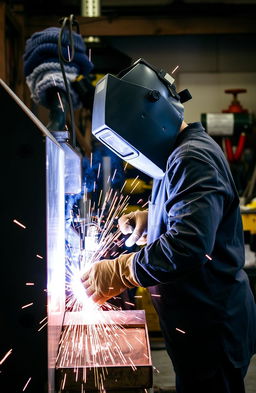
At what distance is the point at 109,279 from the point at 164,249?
0.94ft

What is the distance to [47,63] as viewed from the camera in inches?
112

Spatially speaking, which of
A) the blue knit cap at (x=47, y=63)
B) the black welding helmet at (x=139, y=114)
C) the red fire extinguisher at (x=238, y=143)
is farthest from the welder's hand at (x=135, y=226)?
the red fire extinguisher at (x=238, y=143)

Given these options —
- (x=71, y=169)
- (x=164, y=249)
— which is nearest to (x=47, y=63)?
(x=71, y=169)

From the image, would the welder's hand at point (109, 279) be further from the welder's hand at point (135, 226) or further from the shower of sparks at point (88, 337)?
the welder's hand at point (135, 226)

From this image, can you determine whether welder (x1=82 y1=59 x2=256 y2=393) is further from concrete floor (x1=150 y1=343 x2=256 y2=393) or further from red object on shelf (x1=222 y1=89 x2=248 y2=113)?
red object on shelf (x1=222 y1=89 x2=248 y2=113)

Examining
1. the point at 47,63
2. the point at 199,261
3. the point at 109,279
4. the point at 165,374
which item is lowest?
the point at 165,374

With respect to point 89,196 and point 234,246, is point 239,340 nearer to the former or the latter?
point 234,246

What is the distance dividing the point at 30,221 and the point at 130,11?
4061mm

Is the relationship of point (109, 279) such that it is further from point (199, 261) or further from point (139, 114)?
point (139, 114)

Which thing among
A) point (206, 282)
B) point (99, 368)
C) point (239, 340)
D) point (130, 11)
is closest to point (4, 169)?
point (99, 368)

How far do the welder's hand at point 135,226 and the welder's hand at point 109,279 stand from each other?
35 cm

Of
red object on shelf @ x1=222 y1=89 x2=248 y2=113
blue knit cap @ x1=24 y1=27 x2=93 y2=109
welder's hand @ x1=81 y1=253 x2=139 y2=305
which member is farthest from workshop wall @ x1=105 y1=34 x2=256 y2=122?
welder's hand @ x1=81 y1=253 x2=139 y2=305

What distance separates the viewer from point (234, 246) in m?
1.53

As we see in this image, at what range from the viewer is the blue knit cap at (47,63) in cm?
279
